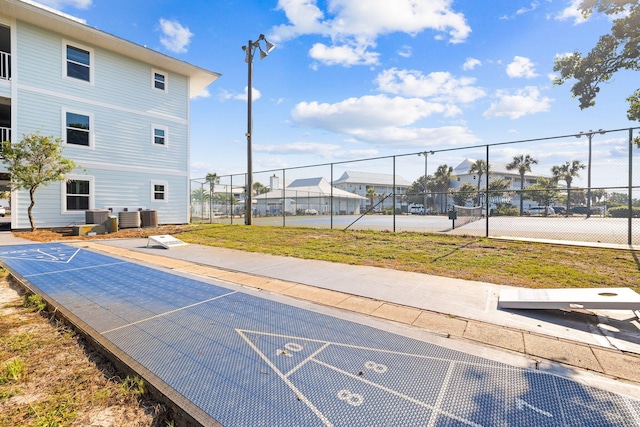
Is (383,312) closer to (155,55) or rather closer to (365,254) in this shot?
(365,254)

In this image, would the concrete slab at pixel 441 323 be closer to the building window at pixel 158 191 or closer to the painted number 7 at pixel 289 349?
the painted number 7 at pixel 289 349

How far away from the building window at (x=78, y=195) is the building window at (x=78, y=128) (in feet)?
6.30

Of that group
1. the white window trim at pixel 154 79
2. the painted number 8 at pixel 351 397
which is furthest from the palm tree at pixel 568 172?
the white window trim at pixel 154 79

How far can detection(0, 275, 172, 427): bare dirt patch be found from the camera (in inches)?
82.4

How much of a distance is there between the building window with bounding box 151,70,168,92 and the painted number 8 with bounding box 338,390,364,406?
66.2ft

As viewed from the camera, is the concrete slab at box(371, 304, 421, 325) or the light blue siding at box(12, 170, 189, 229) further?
the light blue siding at box(12, 170, 189, 229)

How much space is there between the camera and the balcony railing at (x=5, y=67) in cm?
1304

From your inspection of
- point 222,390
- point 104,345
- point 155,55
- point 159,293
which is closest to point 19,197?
point 155,55

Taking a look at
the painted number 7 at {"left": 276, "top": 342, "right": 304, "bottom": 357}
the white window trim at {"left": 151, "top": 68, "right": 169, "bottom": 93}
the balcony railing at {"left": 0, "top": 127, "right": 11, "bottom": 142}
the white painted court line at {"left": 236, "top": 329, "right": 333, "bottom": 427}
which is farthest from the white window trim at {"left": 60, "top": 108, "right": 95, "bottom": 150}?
the painted number 7 at {"left": 276, "top": 342, "right": 304, "bottom": 357}

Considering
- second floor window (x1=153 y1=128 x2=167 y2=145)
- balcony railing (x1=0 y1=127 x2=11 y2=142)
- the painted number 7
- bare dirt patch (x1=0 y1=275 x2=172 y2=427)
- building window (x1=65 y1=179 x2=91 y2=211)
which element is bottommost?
bare dirt patch (x1=0 y1=275 x2=172 y2=427)

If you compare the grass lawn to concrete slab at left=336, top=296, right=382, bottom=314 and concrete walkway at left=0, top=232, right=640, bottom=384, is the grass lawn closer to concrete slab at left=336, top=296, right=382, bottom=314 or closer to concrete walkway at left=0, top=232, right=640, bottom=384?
concrete walkway at left=0, top=232, right=640, bottom=384

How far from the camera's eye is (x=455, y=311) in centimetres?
409

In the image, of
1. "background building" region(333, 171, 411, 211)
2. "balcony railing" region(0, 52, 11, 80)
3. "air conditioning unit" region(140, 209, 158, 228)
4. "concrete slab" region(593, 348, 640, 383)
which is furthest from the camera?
"background building" region(333, 171, 411, 211)

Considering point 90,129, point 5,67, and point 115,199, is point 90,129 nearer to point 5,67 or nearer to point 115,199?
point 115,199
